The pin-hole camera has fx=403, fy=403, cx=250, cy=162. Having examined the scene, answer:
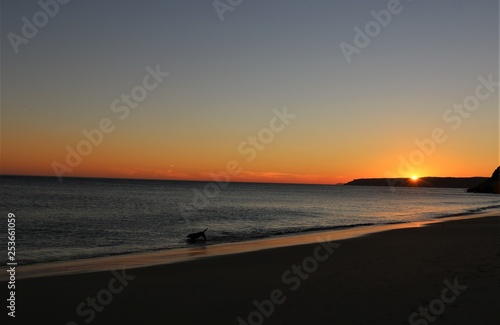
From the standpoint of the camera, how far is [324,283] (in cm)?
1066

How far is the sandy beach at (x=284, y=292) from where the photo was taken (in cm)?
820

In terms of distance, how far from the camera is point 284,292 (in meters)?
10.1

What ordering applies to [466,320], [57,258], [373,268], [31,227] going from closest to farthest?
[466,320] → [373,268] → [57,258] → [31,227]

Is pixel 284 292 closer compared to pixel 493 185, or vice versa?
pixel 284 292

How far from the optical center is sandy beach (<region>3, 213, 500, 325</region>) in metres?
8.20

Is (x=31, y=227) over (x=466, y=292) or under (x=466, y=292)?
over

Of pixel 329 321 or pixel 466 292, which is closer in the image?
pixel 329 321

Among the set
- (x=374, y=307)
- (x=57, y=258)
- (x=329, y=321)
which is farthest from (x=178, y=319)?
(x=57, y=258)

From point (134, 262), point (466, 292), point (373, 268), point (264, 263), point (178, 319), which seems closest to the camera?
point (178, 319)

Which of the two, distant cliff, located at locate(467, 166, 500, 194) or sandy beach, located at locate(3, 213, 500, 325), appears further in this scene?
distant cliff, located at locate(467, 166, 500, 194)

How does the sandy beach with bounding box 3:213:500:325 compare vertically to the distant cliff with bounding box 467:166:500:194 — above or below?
below

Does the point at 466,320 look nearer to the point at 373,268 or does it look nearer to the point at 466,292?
the point at 466,292

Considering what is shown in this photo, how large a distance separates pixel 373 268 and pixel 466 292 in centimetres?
345

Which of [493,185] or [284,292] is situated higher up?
[493,185]
